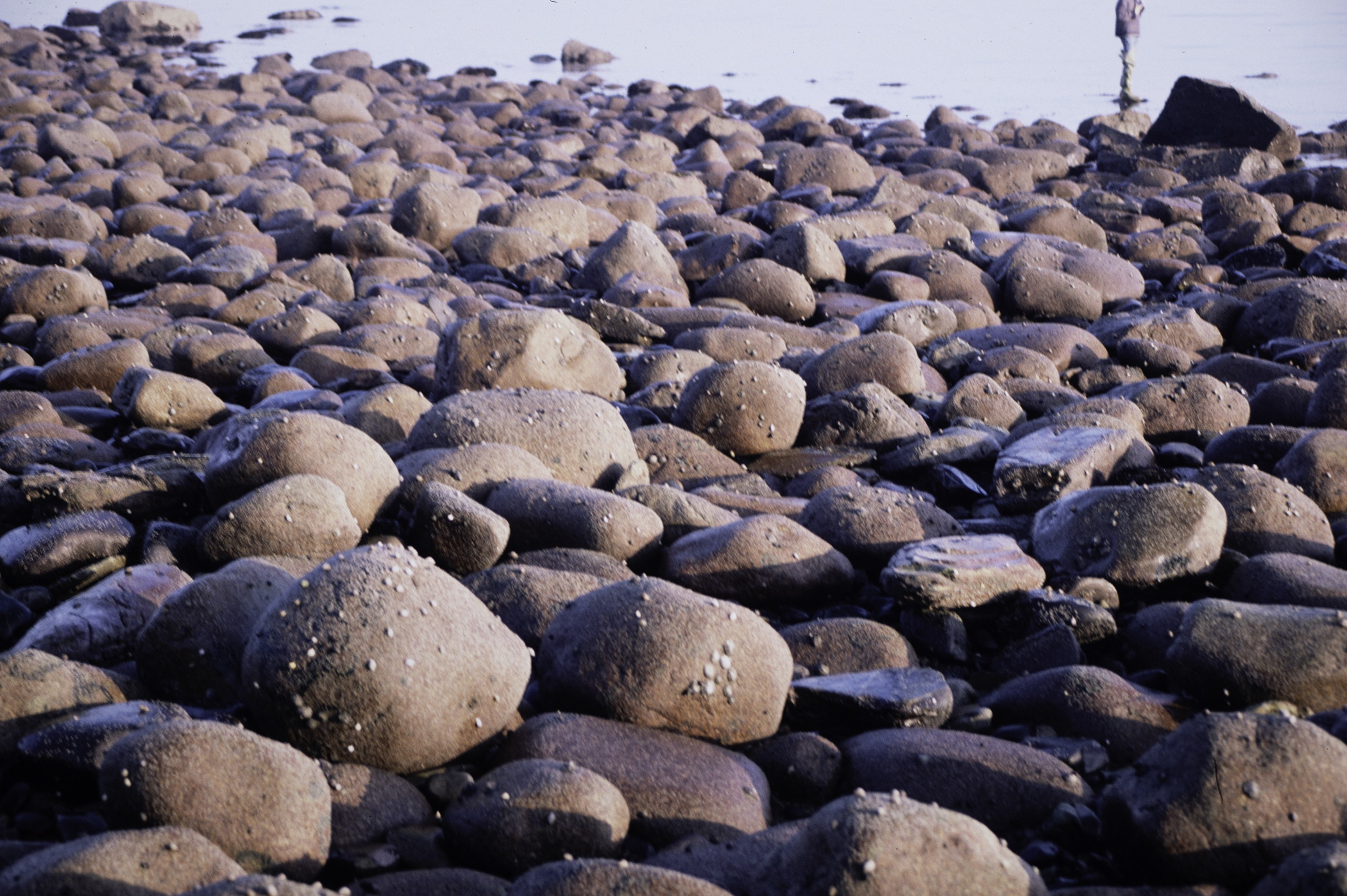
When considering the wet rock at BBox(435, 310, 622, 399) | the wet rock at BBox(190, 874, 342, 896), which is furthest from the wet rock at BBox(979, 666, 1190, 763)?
the wet rock at BBox(435, 310, 622, 399)

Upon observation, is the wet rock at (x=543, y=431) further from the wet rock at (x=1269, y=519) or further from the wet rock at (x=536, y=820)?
the wet rock at (x=1269, y=519)

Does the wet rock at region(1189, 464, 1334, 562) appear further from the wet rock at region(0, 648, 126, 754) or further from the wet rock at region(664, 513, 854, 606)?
the wet rock at region(0, 648, 126, 754)

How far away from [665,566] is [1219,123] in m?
13.5

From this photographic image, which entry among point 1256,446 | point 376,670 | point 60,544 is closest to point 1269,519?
point 1256,446

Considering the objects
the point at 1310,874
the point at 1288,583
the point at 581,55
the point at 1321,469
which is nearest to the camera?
the point at 1310,874

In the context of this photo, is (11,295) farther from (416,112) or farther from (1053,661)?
(416,112)

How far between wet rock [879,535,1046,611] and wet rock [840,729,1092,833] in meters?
0.76

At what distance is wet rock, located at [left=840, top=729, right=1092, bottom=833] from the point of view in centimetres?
261

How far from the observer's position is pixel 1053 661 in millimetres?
3324

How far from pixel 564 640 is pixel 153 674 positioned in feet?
3.44

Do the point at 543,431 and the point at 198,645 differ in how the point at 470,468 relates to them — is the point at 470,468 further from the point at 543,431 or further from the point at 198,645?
the point at 198,645

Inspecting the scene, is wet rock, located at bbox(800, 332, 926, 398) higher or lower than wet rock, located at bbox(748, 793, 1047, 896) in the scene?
lower

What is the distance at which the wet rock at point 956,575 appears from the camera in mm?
3531

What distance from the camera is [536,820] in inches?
92.2
